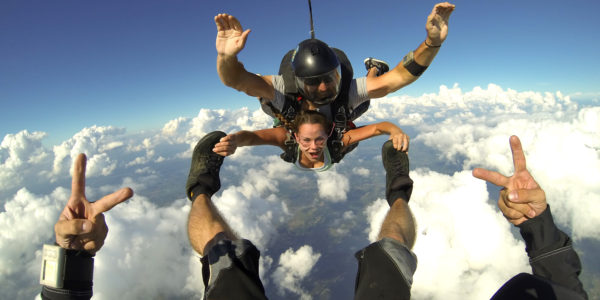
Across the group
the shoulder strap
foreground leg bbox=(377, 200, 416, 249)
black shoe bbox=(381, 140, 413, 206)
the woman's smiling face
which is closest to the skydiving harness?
the shoulder strap

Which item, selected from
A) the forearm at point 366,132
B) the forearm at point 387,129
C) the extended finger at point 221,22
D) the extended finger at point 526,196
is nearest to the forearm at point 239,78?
the extended finger at point 221,22

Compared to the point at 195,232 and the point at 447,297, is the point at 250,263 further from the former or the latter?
the point at 447,297

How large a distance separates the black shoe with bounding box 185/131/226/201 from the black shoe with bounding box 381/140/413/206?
6.78 ft

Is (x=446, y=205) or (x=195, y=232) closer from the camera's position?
(x=195, y=232)

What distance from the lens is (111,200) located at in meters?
1.80

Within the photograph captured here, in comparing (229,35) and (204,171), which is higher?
(229,35)

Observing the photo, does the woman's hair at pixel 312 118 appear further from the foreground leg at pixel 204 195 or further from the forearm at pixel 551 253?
the forearm at pixel 551 253

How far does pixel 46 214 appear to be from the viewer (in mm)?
154125

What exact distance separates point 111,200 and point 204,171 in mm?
1078

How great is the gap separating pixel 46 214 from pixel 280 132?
223 m

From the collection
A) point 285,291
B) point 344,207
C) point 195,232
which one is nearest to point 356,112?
point 195,232

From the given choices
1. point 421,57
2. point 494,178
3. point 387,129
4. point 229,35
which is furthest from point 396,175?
point 229,35

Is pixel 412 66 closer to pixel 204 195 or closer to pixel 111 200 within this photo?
pixel 204 195

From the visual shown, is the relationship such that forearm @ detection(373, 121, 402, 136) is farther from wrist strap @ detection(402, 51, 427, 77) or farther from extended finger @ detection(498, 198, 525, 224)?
extended finger @ detection(498, 198, 525, 224)
